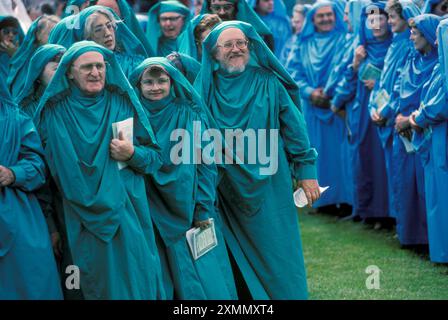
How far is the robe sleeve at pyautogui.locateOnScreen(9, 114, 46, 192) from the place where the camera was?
5.75 meters

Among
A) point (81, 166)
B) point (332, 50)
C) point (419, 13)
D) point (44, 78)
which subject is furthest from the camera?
point (332, 50)

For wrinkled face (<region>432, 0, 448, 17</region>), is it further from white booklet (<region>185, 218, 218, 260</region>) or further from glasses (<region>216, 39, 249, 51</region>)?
white booklet (<region>185, 218, 218, 260</region>)

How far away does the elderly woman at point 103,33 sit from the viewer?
707 cm

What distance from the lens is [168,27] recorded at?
29.9 feet

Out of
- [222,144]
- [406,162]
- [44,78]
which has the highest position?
[44,78]

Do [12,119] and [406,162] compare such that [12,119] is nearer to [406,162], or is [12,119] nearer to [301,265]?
[301,265]

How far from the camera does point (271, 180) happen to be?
665 cm

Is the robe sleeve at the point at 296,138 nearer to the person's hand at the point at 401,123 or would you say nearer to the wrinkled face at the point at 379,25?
the person's hand at the point at 401,123

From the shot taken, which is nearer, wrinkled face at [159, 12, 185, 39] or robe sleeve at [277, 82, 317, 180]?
robe sleeve at [277, 82, 317, 180]

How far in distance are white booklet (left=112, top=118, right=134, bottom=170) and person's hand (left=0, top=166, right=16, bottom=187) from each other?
62 cm

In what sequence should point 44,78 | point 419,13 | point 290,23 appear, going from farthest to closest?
1. point 290,23
2. point 419,13
3. point 44,78

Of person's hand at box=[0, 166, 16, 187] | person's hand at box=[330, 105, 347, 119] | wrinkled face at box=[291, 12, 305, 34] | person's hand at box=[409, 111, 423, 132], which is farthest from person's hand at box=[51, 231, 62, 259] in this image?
wrinkled face at box=[291, 12, 305, 34]

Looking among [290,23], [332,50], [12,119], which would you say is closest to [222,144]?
[12,119]

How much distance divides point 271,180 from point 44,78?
5.34 feet
